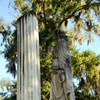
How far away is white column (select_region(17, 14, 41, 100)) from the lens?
4.30 metres

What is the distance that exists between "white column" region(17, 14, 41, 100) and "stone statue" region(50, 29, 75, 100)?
1687 mm

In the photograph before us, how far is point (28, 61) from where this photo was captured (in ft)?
14.8

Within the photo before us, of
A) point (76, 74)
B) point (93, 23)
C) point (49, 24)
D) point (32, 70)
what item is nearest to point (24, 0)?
point (49, 24)

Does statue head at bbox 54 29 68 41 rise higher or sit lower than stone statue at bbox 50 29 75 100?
higher

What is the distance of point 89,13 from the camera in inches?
564

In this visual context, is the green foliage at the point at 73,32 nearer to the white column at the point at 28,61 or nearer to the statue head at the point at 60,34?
the statue head at the point at 60,34

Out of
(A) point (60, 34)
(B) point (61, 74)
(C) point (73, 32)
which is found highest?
(C) point (73, 32)

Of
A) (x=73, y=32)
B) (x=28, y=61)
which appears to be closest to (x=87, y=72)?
(x=73, y=32)

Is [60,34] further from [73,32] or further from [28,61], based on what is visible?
[73,32]

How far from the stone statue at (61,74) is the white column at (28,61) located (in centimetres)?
169

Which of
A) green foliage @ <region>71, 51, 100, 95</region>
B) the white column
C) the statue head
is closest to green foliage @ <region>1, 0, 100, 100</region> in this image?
green foliage @ <region>71, 51, 100, 95</region>

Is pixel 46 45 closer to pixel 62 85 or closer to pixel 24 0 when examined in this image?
pixel 24 0

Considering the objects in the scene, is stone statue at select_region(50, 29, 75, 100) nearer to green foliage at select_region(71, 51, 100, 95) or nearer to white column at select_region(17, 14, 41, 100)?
white column at select_region(17, 14, 41, 100)

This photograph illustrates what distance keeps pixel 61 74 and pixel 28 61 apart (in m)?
1.95
